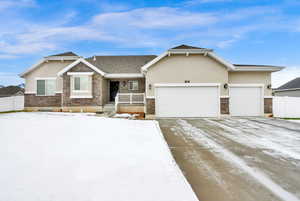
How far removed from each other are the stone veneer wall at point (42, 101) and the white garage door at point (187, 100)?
10442 millimetres

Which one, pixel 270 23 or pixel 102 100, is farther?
pixel 270 23

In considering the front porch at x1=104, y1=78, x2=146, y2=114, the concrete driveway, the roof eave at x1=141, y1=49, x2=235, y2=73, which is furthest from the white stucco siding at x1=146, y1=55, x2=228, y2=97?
the concrete driveway

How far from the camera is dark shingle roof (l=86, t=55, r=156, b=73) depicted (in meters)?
16.0

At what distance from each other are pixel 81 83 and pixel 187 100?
31.3ft

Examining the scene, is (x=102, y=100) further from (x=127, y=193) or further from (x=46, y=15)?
(x=127, y=193)

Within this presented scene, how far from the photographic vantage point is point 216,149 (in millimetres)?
4777

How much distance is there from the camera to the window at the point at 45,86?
15.9 metres

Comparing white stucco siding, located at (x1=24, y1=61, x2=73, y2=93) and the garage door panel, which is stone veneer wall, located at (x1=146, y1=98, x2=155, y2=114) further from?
white stucco siding, located at (x1=24, y1=61, x2=73, y2=93)

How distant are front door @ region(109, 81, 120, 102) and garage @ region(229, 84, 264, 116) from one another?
35.7ft

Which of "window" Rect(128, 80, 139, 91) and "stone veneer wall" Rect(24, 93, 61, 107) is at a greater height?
"window" Rect(128, 80, 139, 91)

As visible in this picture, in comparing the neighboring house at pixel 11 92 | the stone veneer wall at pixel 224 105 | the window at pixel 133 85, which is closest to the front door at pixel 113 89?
the window at pixel 133 85

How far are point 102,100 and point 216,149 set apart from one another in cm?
1168

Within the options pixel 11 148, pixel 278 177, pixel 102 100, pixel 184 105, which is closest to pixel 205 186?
pixel 278 177

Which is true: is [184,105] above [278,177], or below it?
above
